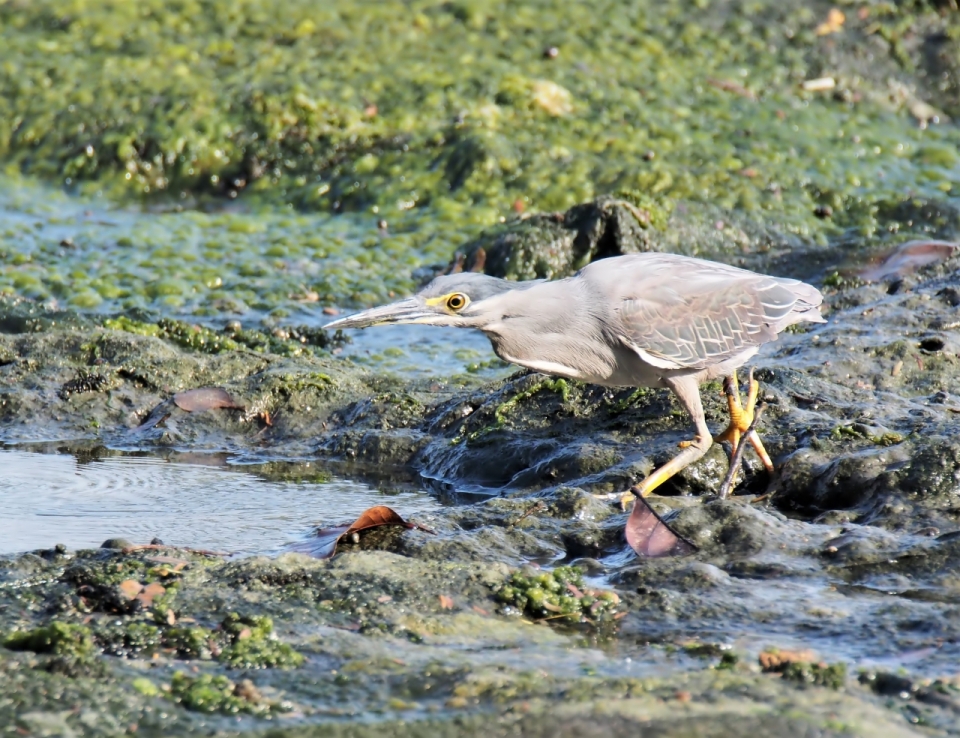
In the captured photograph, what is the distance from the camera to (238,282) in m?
8.31

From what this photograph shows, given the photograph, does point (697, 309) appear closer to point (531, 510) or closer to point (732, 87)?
point (531, 510)

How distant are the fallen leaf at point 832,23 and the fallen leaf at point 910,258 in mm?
4331

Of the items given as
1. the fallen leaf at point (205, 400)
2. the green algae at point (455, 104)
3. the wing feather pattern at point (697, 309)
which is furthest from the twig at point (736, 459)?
the green algae at point (455, 104)

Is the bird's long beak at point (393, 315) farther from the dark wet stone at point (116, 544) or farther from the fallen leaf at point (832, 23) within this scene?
the fallen leaf at point (832, 23)

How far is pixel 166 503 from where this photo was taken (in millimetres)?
4902

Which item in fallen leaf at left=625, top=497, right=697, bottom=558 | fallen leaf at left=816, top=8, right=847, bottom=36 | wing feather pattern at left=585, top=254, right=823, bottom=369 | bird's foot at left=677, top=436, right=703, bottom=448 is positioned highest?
fallen leaf at left=816, top=8, right=847, bottom=36

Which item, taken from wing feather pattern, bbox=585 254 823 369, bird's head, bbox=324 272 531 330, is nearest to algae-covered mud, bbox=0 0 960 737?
wing feather pattern, bbox=585 254 823 369

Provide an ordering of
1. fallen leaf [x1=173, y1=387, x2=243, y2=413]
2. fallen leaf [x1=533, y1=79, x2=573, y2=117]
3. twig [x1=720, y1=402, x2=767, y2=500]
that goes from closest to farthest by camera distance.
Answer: twig [x1=720, y1=402, x2=767, y2=500]
fallen leaf [x1=173, y1=387, x2=243, y2=413]
fallen leaf [x1=533, y1=79, x2=573, y2=117]

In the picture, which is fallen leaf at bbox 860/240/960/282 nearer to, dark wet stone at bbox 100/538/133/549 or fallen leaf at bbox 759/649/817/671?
fallen leaf at bbox 759/649/817/671

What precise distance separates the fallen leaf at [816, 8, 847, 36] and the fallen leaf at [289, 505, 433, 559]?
8.90m

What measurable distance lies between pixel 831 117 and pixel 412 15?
3.89 m

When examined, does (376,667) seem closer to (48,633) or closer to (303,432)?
(48,633)

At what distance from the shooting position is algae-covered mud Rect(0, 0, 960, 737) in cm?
292

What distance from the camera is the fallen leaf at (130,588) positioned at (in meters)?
3.24
